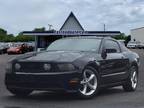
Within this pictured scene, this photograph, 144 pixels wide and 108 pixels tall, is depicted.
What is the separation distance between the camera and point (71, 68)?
1042 cm

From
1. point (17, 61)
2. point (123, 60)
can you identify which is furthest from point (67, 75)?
point (123, 60)

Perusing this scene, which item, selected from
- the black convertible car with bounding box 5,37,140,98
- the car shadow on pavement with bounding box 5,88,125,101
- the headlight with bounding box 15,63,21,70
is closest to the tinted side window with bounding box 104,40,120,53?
the black convertible car with bounding box 5,37,140,98

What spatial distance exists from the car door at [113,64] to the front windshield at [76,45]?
0.23 m

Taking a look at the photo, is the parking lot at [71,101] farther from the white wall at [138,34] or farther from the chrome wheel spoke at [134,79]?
the white wall at [138,34]

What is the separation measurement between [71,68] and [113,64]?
5.77 feet

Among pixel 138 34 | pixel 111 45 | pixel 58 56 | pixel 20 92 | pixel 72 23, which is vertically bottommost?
pixel 20 92

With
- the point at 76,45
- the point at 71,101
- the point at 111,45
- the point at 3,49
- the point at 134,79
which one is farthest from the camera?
the point at 3,49

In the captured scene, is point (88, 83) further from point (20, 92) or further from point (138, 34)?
point (138, 34)

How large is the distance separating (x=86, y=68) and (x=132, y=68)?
8.02ft

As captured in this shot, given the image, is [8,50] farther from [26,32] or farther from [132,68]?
[132,68]

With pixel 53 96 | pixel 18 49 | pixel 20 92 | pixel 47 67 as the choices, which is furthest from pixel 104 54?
pixel 18 49

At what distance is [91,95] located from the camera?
1103cm

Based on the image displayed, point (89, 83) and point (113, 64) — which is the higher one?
point (113, 64)

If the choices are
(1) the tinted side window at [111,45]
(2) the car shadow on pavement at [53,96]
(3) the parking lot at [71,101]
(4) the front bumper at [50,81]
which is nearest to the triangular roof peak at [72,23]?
(1) the tinted side window at [111,45]
